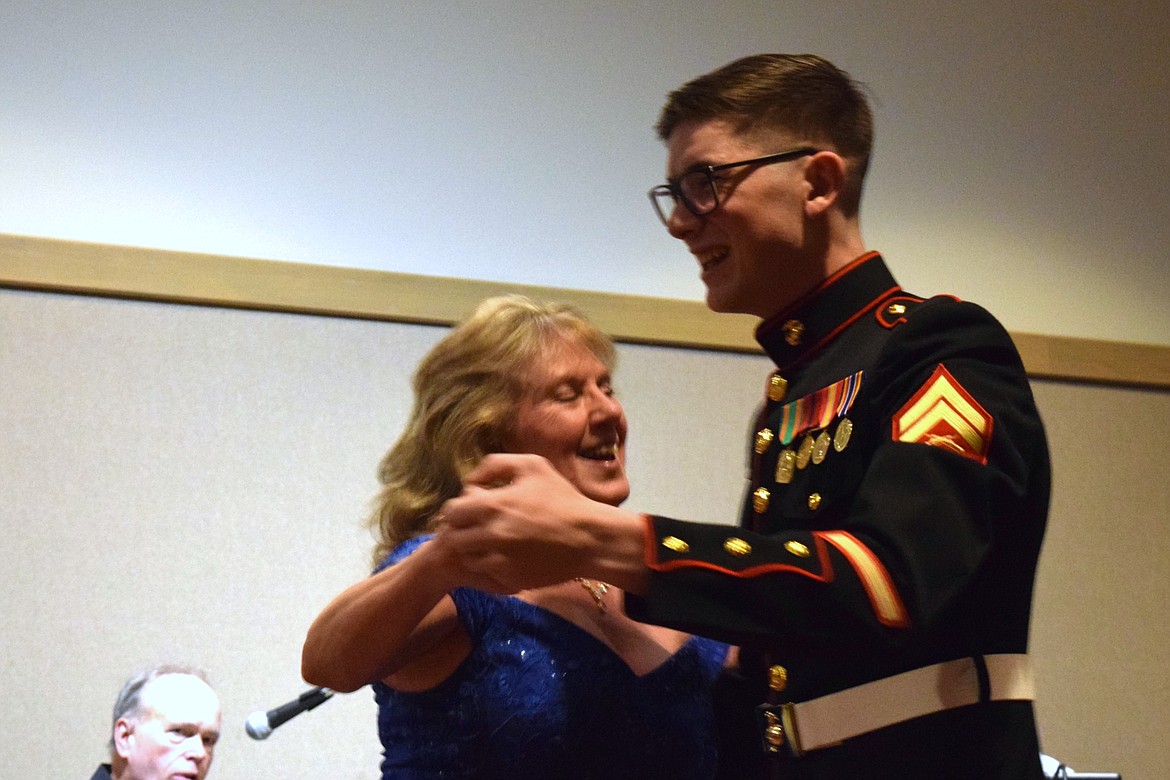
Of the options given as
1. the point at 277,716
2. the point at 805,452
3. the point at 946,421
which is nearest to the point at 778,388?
the point at 805,452

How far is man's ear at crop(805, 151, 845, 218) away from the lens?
1503 mm

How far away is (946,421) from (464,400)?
32.6 inches

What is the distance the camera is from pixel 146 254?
3.47 m

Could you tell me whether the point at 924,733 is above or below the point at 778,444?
below

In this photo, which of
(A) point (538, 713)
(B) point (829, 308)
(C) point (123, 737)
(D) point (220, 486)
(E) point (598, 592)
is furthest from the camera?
(D) point (220, 486)

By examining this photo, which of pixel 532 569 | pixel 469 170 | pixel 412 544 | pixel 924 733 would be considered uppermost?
pixel 469 170

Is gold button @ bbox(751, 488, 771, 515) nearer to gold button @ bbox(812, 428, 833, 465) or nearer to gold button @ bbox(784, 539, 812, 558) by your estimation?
gold button @ bbox(812, 428, 833, 465)

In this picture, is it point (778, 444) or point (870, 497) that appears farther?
point (778, 444)

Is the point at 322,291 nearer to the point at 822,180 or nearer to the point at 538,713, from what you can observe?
the point at 538,713

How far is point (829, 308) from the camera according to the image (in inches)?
58.7

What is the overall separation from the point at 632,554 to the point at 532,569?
0.28 ft

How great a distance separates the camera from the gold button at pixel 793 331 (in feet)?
4.95

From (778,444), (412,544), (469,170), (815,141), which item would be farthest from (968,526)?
(469,170)

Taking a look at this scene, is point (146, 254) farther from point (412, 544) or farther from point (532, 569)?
point (532, 569)
